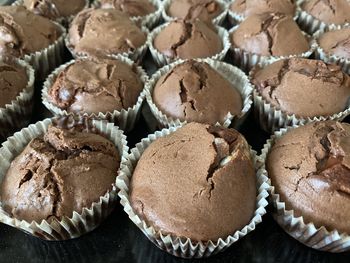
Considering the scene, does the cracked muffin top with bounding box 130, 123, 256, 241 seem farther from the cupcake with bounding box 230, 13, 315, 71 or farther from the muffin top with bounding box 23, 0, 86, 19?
the muffin top with bounding box 23, 0, 86, 19

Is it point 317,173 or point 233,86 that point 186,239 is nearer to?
point 317,173

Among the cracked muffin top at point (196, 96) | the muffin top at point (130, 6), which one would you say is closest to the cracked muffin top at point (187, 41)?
the cracked muffin top at point (196, 96)

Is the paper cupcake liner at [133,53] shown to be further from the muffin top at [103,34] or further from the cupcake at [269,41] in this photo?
the cupcake at [269,41]

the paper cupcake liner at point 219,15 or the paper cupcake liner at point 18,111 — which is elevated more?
the paper cupcake liner at point 219,15

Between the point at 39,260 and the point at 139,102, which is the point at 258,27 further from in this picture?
the point at 39,260

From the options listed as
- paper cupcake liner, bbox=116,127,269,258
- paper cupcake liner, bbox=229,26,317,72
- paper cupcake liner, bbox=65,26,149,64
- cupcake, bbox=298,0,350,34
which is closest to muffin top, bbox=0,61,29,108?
paper cupcake liner, bbox=65,26,149,64
